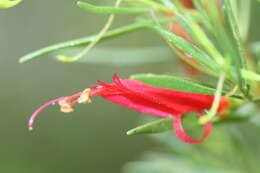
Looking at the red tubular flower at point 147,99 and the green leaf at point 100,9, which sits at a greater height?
the green leaf at point 100,9

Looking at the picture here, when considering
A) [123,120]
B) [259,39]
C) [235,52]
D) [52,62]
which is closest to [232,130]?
[259,39]

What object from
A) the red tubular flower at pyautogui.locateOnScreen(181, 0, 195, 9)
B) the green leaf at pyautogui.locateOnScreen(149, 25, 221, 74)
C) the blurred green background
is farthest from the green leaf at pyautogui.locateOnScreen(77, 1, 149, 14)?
the blurred green background

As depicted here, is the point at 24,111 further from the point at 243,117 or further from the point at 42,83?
the point at 243,117

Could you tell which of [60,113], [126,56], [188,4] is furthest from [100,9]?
[60,113]

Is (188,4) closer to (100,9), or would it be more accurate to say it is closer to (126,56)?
(126,56)

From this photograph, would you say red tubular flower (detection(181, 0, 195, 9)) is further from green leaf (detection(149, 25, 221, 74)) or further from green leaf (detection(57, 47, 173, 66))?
green leaf (detection(149, 25, 221, 74))

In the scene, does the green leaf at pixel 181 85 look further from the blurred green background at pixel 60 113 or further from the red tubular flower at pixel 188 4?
the blurred green background at pixel 60 113

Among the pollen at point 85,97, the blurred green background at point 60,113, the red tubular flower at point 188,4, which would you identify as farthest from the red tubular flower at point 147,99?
the blurred green background at point 60,113
